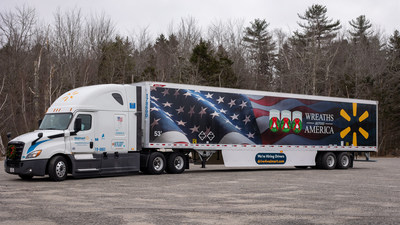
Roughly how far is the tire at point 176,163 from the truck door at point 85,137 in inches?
144

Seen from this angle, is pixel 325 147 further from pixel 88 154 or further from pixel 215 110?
pixel 88 154

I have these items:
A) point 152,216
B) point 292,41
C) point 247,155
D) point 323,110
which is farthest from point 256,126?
point 292,41

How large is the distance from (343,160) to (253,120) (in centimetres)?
644

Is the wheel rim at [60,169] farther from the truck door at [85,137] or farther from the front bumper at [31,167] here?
the truck door at [85,137]


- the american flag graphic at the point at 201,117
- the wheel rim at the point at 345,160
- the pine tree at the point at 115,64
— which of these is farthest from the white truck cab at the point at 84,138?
the pine tree at the point at 115,64

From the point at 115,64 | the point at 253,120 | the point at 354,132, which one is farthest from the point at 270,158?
the point at 115,64

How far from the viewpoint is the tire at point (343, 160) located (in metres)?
25.3

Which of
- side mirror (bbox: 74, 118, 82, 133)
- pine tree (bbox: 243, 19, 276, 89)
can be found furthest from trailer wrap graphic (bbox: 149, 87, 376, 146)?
pine tree (bbox: 243, 19, 276, 89)

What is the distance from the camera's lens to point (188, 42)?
→ 54.1m

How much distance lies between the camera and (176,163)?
20.3 m

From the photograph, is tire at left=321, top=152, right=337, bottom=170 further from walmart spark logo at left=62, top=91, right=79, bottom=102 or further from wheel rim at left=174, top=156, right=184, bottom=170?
walmart spark logo at left=62, top=91, right=79, bottom=102

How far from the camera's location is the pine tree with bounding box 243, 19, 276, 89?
200ft

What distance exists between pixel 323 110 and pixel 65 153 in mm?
13699

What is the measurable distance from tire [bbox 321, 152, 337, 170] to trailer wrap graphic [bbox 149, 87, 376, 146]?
0.65 meters
